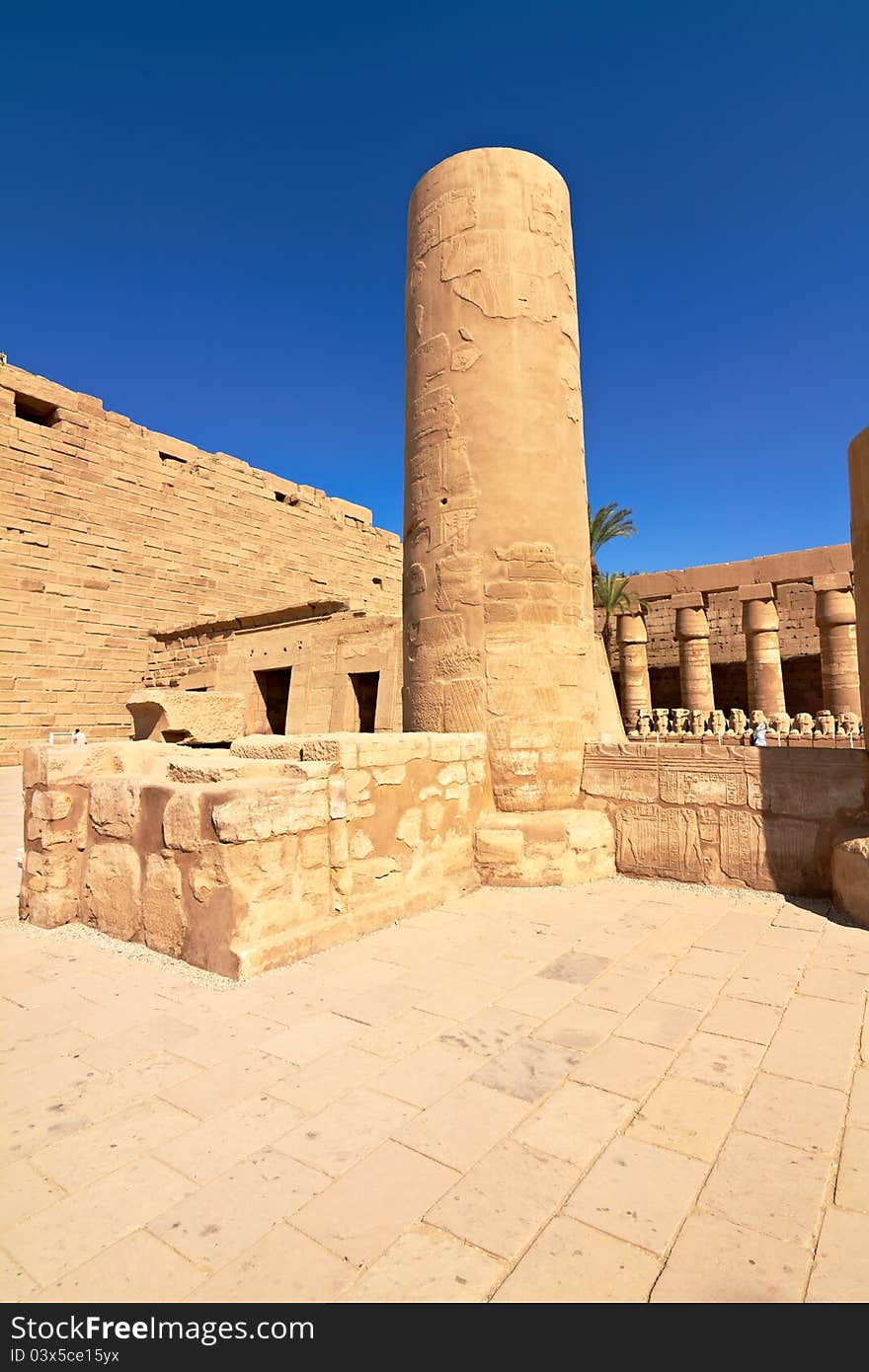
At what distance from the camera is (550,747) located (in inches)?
201

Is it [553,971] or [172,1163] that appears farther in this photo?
[553,971]

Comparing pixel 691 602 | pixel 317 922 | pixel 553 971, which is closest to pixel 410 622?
pixel 317 922

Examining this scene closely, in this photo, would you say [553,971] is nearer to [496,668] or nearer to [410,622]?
[496,668]

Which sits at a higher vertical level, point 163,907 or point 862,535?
point 862,535

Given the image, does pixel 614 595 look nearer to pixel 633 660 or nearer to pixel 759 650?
pixel 633 660

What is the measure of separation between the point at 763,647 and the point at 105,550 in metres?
17.4

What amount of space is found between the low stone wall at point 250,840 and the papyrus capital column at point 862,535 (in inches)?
96.2

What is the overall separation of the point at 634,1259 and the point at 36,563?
56.2 feet

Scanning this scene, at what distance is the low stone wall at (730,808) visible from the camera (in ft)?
14.3

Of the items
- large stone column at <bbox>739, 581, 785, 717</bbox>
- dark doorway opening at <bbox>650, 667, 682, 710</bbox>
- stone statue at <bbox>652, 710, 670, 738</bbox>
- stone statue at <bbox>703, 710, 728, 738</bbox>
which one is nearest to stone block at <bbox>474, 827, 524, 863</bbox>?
stone statue at <bbox>703, 710, 728, 738</bbox>

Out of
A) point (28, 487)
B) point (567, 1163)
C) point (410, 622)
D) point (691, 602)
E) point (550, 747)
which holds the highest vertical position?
point (28, 487)

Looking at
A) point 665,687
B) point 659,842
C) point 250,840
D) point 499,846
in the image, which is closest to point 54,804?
point 250,840

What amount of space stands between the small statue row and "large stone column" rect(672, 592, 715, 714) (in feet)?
3.23

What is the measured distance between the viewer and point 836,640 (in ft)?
61.1
